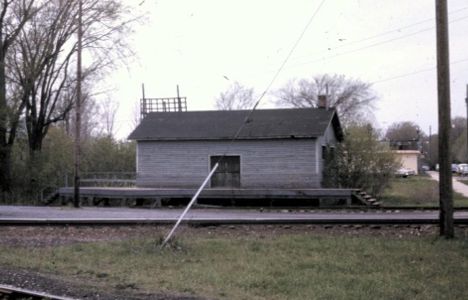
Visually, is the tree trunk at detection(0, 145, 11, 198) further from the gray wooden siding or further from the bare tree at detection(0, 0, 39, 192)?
the gray wooden siding

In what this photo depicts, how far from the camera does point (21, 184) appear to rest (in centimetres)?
4000

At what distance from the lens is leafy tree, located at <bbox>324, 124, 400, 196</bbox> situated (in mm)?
32938

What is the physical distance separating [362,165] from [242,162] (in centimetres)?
684

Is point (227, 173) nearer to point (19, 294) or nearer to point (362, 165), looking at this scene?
point (362, 165)

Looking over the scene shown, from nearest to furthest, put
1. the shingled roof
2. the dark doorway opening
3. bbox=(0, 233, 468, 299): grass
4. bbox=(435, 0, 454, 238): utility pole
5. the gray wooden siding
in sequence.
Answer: bbox=(0, 233, 468, 299): grass
bbox=(435, 0, 454, 238): utility pole
the gray wooden siding
the shingled roof
the dark doorway opening

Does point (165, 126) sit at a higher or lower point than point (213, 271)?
higher

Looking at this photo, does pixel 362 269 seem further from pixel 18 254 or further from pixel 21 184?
pixel 21 184

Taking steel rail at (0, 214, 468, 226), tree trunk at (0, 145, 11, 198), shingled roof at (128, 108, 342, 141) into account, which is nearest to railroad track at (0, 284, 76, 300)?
steel rail at (0, 214, 468, 226)

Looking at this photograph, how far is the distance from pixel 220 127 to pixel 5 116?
14.0 meters

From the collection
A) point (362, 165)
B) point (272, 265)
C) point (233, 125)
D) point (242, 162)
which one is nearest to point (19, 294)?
point (272, 265)

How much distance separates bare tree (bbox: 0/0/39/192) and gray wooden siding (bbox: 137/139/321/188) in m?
9.80

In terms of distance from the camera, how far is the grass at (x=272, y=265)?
9016mm

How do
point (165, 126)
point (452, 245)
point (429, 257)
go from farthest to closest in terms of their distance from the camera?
point (165, 126) → point (452, 245) → point (429, 257)

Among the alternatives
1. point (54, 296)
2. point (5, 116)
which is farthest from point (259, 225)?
point (5, 116)
